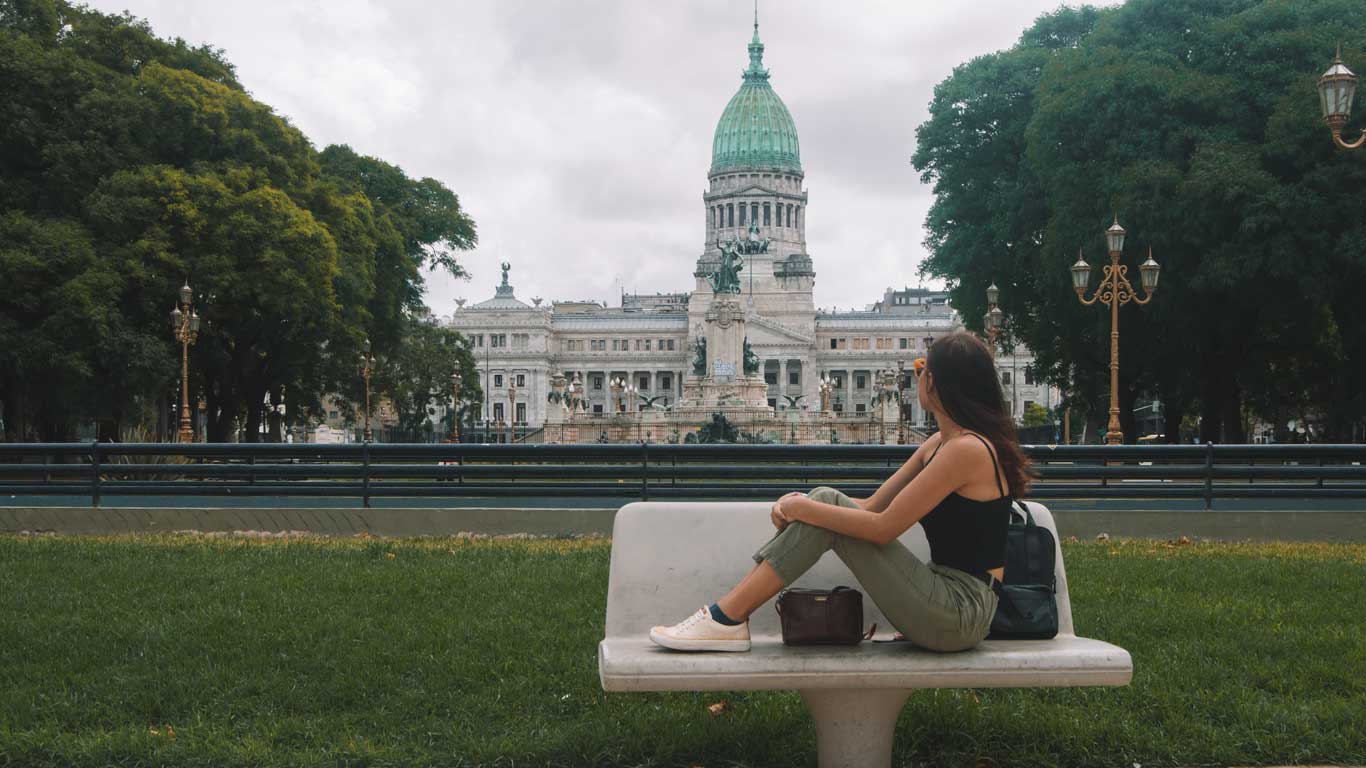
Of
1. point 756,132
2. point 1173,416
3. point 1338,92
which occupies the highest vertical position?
point 756,132

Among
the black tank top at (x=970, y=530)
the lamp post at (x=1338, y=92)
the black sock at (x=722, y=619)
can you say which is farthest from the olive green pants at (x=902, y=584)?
the lamp post at (x=1338, y=92)

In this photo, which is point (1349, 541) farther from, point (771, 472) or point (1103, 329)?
point (1103, 329)

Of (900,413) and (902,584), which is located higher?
(900,413)

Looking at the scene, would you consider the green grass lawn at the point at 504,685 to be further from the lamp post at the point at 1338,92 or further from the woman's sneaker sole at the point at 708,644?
the lamp post at the point at 1338,92

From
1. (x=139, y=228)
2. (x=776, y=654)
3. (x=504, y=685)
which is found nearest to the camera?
(x=776, y=654)

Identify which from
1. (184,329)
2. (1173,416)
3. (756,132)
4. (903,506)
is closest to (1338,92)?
(903,506)

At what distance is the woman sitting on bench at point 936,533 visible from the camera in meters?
4.90

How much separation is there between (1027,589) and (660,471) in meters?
9.74

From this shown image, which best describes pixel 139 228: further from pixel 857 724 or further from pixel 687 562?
pixel 857 724

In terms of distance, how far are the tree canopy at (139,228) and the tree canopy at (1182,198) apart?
1974cm

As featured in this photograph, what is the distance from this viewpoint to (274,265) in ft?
108

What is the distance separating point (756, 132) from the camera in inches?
5561

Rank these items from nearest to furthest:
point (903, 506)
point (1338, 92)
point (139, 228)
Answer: point (903, 506), point (1338, 92), point (139, 228)

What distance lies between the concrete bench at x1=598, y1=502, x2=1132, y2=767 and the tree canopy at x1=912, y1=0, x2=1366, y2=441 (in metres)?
24.0
